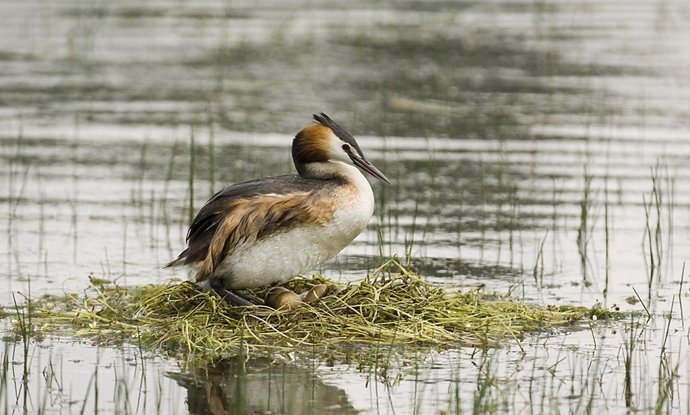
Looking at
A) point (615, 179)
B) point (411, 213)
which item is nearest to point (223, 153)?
point (411, 213)

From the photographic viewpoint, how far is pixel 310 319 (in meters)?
8.05

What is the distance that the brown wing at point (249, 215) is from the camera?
8.11 m

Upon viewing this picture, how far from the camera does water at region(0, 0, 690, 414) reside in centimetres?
712

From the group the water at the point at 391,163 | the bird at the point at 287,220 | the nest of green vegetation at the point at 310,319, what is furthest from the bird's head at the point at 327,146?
the water at the point at 391,163

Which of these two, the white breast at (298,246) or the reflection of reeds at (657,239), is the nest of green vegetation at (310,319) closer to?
the white breast at (298,246)

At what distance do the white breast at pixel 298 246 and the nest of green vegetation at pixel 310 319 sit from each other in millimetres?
209

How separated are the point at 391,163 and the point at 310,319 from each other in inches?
196

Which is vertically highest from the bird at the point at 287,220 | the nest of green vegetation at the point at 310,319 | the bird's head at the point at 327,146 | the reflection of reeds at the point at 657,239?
the bird's head at the point at 327,146

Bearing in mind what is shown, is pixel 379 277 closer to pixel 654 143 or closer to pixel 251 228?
pixel 251 228

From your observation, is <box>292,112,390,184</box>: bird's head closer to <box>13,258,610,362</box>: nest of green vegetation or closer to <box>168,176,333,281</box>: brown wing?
<box>168,176,333,281</box>: brown wing

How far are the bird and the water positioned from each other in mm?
892

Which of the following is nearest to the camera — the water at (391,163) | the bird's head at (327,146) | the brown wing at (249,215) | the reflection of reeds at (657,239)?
the water at (391,163)

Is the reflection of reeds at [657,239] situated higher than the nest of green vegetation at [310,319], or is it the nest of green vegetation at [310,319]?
the reflection of reeds at [657,239]

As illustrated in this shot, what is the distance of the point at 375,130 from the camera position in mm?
14211
